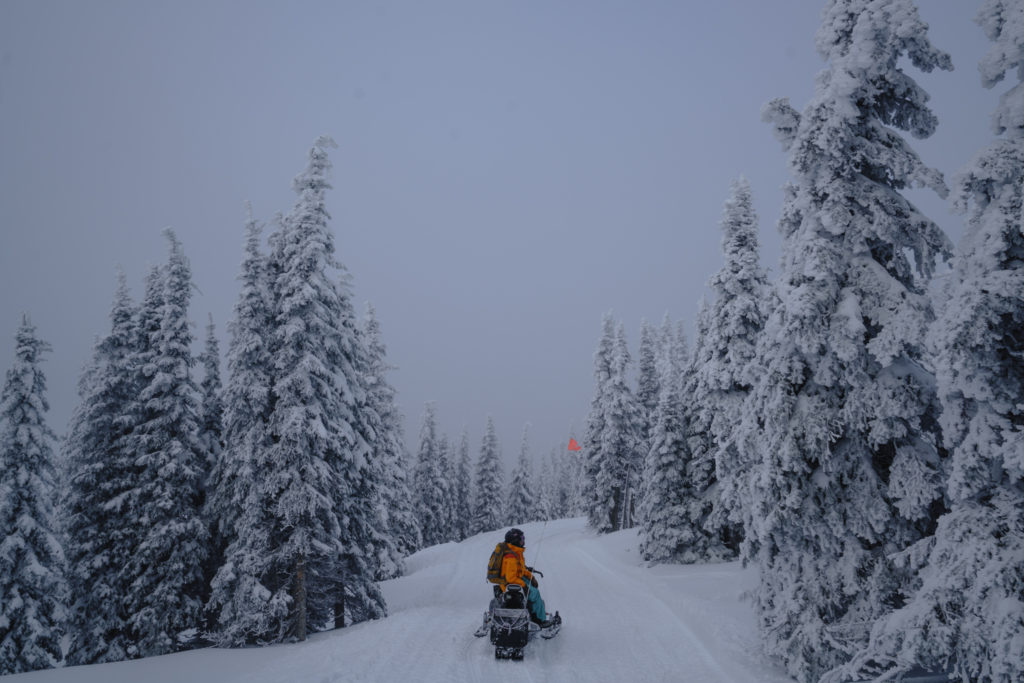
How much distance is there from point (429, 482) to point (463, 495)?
49.7 ft

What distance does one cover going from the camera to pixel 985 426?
669cm

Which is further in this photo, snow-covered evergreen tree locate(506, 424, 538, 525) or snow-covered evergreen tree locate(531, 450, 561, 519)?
snow-covered evergreen tree locate(531, 450, 561, 519)

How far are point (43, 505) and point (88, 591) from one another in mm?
3847

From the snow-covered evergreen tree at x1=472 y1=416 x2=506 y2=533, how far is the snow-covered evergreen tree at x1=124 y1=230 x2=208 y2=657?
4639cm

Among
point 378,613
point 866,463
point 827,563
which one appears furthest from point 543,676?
point 378,613

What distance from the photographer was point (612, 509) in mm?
48219

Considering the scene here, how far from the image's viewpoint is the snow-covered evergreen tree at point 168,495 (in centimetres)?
1919

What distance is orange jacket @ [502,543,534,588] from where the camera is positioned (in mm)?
12422

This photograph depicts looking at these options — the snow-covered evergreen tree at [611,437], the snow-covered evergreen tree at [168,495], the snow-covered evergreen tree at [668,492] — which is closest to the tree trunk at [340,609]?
the snow-covered evergreen tree at [168,495]

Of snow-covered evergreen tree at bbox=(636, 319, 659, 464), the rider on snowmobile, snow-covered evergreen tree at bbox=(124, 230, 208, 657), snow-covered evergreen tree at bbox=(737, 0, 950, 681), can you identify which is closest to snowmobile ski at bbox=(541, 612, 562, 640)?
the rider on snowmobile

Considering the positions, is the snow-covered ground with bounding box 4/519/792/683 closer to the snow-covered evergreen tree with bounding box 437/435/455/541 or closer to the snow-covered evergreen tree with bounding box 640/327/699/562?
the snow-covered evergreen tree with bounding box 640/327/699/562

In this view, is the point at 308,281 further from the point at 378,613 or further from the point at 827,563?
the point at 827,563

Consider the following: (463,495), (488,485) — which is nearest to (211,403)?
(488,485)

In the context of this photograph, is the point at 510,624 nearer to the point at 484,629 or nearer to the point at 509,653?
the point at 509,653
